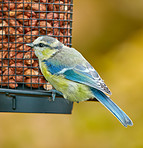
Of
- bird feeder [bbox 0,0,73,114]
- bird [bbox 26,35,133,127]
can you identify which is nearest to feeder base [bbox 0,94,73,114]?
bird feeder [bbox 0,0,73,114]

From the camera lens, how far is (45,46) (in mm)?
4922

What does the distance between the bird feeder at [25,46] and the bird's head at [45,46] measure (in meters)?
0.35

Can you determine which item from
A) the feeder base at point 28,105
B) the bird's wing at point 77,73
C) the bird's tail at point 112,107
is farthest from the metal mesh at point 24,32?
the bird's tail at point 112,107

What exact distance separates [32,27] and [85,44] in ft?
4.74

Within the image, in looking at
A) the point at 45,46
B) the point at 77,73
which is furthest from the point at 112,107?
the point at 45,46

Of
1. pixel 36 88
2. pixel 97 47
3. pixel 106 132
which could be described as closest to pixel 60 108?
pixel 36 88

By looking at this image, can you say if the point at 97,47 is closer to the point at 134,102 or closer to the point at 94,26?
the point at 94,26

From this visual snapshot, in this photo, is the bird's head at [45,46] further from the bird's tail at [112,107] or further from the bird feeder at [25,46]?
the bird's tail at [112,107]

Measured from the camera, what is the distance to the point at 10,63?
5.34 m

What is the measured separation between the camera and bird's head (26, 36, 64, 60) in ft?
16.0

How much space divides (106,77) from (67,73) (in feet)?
5.07

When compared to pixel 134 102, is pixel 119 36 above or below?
above

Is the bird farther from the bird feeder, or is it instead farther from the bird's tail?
the bird feeder

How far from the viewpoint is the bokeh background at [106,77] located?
6164 mm
